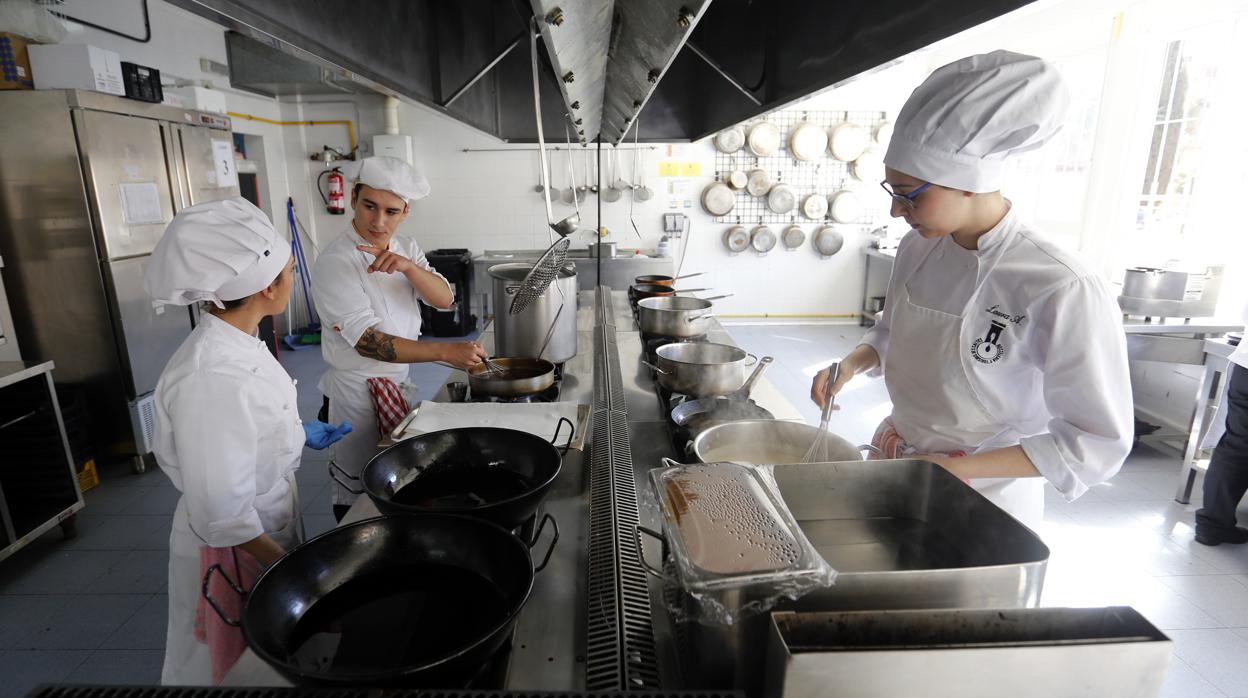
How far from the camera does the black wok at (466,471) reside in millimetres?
1044

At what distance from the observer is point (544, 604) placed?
3.16 feet

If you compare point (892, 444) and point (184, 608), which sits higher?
point (892, 444)

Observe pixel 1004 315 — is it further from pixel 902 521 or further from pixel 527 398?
pixel 527 398

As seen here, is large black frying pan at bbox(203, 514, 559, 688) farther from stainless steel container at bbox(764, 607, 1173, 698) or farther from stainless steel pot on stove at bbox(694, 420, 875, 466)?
stainless steel pot on stove at bbox(694, 420, 875, 466)

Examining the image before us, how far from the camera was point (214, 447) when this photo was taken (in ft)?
3.87

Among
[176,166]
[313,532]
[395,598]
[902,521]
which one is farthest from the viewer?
[176,166]

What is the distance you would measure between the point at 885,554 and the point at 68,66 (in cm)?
418

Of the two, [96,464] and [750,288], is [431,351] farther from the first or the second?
[750,288]

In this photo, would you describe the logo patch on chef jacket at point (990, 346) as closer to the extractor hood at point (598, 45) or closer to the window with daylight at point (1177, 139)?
the extractor hood at point (598, 45)

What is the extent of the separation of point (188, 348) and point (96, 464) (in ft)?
10.2

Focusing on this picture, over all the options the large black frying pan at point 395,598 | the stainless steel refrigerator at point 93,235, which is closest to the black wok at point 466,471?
the large black frying pan at point 395,598

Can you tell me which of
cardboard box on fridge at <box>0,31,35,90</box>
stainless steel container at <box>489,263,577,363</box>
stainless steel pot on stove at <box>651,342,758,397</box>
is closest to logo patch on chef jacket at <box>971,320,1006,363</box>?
stainless steel pot on stove at <box>651,342,758,397</box>

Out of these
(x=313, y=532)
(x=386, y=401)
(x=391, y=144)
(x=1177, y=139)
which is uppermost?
(x=391, y=144)

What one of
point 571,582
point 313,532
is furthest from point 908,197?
point 313,532
